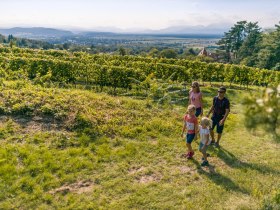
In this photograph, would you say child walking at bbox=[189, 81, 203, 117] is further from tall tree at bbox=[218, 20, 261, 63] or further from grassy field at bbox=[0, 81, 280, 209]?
tall tree at bbox=[218, 20, 261, 63]

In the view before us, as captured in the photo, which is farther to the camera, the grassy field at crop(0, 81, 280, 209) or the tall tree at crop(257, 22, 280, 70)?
the tall tree at crop(257, 22, 280, 70)

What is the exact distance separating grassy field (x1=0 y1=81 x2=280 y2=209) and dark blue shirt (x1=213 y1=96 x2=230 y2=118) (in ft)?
3.60

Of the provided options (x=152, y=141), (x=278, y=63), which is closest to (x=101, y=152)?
(x=152, y=141)

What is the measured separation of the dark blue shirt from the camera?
928 centimetres

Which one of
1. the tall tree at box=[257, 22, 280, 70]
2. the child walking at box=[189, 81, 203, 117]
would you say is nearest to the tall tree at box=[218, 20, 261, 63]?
the tall tree at box=[257, 22, 280, 70]

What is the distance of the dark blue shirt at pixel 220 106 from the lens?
9281 millimetres

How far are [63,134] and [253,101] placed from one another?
6599 millimetres

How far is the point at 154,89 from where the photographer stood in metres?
14.7

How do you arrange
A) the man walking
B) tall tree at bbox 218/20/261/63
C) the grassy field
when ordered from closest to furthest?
the grassy field < the man walking < tall tree at bbox 218/20/261/63

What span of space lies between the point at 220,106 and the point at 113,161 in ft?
11.6

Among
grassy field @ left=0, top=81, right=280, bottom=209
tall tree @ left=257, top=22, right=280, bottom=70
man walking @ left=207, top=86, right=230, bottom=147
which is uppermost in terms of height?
tall tree @ left=257, top=22, right=280, bottom=70

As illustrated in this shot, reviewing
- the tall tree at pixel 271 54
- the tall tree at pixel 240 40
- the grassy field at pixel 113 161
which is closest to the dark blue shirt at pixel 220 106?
the grassy field at pixel 113 161

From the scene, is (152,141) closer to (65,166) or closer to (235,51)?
(65,166)

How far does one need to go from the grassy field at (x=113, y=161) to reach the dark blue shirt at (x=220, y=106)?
1099 millimetres
